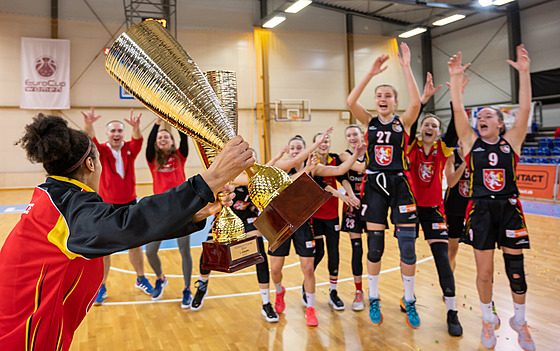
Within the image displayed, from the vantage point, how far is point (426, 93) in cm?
386

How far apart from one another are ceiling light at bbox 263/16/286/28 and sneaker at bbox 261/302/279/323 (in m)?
13.7

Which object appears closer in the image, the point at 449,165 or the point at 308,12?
the point at 449,165

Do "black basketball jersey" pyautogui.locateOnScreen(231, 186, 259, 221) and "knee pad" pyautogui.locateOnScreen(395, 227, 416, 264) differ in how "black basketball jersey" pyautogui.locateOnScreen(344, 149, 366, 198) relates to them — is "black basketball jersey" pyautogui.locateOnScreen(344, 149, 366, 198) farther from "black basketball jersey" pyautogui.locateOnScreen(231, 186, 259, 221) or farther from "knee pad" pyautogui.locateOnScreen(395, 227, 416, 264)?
"black basketball jersey" pyautogui.locateOnScreen(231, 186, 259, 221)

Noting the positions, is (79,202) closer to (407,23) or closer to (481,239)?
(481,239)

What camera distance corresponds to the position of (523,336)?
3.24 metres

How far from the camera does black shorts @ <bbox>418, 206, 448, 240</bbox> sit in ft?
12.8

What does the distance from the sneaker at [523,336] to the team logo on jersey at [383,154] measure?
1641mm

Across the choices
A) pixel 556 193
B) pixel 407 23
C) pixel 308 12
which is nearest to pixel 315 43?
pixel 308 12

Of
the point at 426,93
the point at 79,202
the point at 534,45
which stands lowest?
the point at 79,202

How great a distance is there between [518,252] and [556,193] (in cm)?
848

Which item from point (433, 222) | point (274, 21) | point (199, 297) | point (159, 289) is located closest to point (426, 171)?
point (433, 222)

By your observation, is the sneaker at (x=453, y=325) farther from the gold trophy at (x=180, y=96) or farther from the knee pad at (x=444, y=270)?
the gold trophy at (x=180, y=96)

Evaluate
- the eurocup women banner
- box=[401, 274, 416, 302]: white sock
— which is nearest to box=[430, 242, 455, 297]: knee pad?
box=[401, 274, 416, 302]: white sock

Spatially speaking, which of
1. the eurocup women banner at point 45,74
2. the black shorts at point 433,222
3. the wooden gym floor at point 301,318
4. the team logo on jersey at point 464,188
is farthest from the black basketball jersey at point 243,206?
the eurocup women banner at point 45,74
